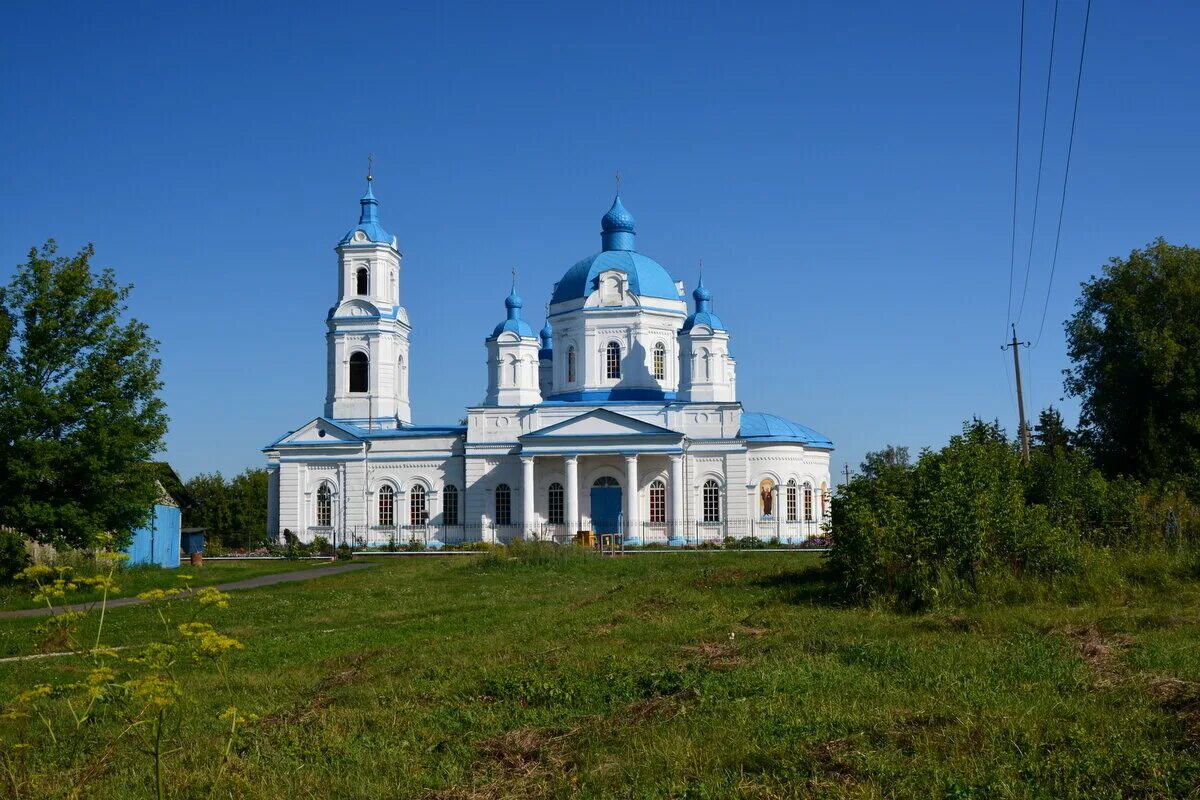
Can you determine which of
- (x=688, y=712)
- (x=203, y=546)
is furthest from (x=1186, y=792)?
(x=203, y=546)

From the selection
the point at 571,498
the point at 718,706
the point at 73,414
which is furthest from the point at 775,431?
the point at 718,706

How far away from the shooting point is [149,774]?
26.4ft

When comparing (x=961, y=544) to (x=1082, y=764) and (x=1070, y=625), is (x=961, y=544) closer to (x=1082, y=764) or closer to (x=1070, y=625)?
(x=1070, y=625)

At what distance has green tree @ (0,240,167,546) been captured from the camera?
24.2 m

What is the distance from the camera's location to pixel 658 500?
1885 inches

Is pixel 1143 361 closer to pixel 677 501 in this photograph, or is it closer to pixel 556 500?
pixel 677 501

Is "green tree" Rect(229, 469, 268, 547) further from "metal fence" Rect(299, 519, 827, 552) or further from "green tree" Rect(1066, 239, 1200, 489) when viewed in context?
"green tree" Rect(1066, 239, 1200, 489)

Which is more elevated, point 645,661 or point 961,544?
point 961,544

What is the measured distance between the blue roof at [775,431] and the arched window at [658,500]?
378 centimetres

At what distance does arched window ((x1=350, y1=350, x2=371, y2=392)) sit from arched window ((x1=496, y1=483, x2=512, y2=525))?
7.95 m

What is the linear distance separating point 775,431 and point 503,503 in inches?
458

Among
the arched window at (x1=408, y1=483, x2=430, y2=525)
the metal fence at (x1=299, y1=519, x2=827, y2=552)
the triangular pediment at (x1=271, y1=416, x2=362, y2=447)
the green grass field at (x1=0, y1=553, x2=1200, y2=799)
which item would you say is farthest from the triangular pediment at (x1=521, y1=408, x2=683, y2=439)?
the green grass field at (x1=0, y1=553, x2=1200, y2=799)

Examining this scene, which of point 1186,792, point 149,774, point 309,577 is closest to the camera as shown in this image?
point 1186,792

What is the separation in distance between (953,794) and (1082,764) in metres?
0.92
